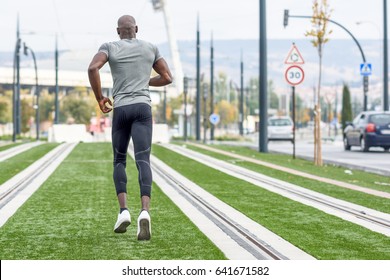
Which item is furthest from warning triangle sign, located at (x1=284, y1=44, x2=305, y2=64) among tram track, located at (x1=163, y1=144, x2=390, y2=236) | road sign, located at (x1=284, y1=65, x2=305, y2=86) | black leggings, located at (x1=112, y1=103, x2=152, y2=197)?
black leggings, located at (x1=112, y1=103, x2=152, y2=197)

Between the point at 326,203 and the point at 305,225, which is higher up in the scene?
the point at 305,225

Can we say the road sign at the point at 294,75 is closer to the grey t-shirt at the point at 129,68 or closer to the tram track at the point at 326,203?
the tram track at the point at 326,203

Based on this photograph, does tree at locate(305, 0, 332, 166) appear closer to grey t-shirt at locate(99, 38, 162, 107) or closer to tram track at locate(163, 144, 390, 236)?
tram track at locate(163, 144, 390, 236)

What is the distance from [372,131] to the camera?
36688 millimetres

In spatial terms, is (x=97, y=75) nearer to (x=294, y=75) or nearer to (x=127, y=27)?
(x=127, y=27)

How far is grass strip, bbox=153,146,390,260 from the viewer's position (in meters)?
8.11

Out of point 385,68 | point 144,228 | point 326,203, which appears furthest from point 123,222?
point 385,68

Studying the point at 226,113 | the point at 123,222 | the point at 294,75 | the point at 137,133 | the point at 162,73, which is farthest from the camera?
the point at 226,113

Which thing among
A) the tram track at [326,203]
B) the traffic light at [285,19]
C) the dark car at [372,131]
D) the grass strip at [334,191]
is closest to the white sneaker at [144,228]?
the tram track at [326,203]

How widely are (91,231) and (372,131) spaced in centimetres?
2820

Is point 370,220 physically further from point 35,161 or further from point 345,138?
point 345,138

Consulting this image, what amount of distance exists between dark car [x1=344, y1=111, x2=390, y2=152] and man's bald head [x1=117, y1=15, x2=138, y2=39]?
28267 millimetres

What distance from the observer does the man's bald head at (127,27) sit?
8.92m

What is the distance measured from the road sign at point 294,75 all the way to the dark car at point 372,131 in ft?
32.4
